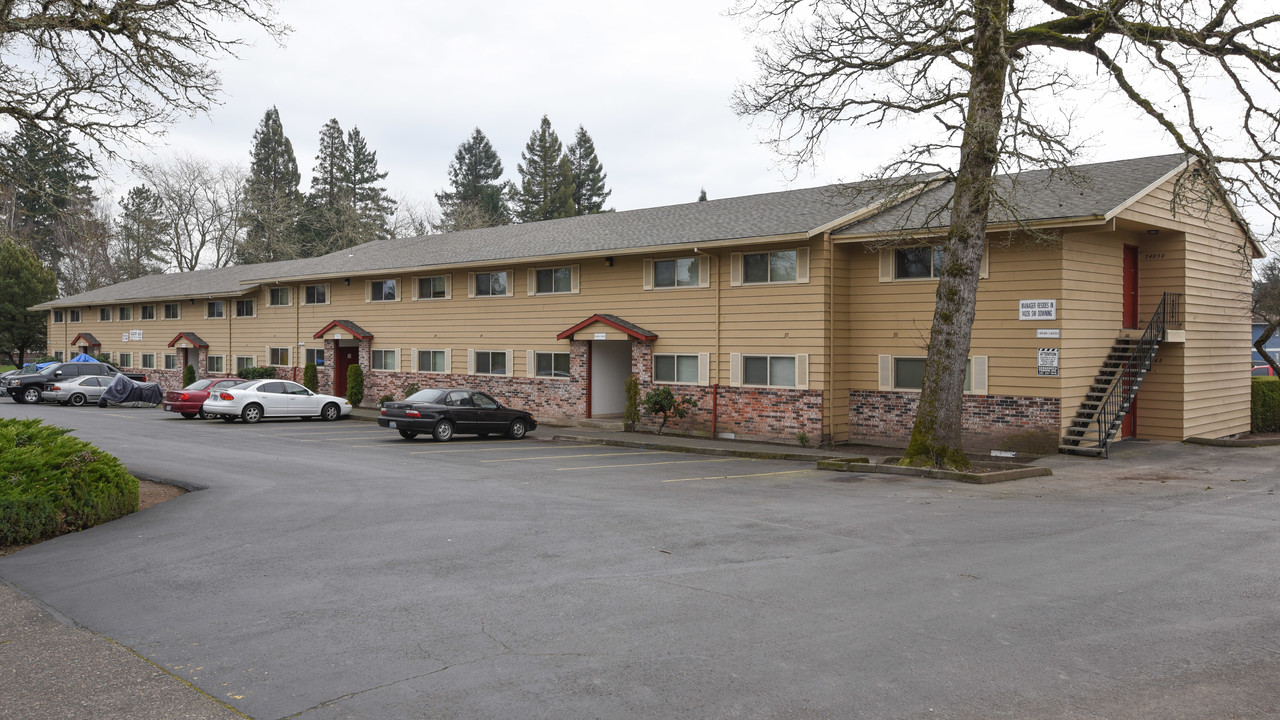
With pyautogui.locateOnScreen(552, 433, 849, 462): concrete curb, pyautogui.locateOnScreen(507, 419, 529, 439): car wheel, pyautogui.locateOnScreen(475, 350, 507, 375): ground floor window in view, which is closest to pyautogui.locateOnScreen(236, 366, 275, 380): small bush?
pyautogui.locateOnScreen(475, 350, 507, 375): ground floor window

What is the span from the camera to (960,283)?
1600 cm

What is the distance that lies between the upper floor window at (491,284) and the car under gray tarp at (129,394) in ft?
54.6

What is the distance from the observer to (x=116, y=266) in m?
70.9

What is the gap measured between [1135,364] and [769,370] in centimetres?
814

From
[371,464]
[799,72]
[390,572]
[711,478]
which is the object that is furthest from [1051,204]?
[390,572]

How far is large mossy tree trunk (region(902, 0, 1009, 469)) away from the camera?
15.8m

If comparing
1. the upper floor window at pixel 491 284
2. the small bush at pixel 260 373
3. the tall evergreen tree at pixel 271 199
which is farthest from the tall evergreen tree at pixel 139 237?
the upper floor window at pixel 491 284

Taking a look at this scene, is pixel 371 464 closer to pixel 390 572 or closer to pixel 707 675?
pixel 390 572

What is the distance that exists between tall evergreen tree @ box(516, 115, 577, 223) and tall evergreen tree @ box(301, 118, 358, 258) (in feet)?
44.5

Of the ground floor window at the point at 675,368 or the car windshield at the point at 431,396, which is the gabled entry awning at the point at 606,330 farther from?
the car windshield at the point at 431,396

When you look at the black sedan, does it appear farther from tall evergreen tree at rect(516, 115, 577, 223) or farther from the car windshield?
tall evergreen tree at rect(516, 115, 577, 223)

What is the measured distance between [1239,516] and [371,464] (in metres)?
14.1

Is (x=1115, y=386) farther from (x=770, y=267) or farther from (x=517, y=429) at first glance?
(x=517, y=429)

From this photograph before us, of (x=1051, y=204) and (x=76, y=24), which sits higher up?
(x=76, y=24)
